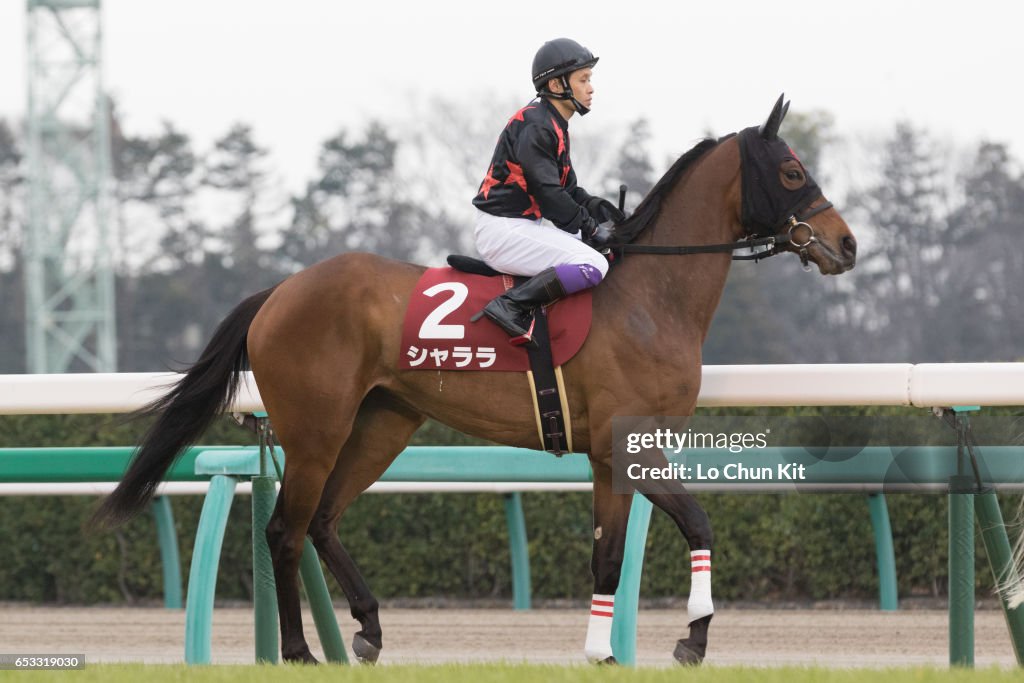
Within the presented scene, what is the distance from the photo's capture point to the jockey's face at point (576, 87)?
4531mm

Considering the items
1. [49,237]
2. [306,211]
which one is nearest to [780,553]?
[49,237]

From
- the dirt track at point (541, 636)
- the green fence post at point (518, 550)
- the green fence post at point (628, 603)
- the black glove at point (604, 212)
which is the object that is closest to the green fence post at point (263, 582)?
the dirt track at point (541, 636)

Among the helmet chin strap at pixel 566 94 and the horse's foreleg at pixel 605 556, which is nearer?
the horse's foreleg at pixel 605 556

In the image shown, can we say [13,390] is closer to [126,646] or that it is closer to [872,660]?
[126,646]

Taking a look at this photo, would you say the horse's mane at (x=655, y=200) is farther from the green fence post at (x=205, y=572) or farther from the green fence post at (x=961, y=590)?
the green fence post at (x=205, y=572)

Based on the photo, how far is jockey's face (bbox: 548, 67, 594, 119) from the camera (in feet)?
14.9

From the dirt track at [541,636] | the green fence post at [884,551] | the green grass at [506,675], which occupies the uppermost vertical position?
the green grass at [506,675]

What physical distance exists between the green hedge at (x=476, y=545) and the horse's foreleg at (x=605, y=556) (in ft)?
10.1

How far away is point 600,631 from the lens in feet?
13.5

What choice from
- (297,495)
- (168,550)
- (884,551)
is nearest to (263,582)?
(297,495)

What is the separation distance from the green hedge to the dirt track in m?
0.32

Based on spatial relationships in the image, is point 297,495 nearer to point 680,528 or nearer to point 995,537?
point 680,528

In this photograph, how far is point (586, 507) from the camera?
7.73m

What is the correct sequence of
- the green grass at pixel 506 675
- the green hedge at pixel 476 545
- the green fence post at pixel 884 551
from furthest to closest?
the green hedge at pixel 476 545 → the green fence post at pixel 884 551 → the green grass at pixel 506 675
